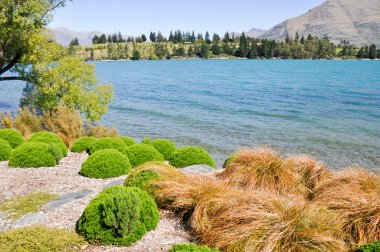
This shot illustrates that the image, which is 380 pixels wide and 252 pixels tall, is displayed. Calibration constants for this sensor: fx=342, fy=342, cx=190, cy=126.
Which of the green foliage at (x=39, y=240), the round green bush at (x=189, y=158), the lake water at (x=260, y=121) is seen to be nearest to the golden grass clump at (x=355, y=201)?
the round green bush at (x=189, y=158)

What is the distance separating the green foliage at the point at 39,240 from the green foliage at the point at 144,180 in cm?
181

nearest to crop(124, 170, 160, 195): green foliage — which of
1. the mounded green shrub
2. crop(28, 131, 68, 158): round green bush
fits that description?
the mounded green shrub

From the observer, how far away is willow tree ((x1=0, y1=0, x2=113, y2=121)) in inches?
752

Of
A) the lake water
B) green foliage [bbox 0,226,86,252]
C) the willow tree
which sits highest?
the willow tree

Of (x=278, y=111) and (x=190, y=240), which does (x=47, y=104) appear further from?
(x=278, y=111)

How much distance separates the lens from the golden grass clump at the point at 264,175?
802 cm

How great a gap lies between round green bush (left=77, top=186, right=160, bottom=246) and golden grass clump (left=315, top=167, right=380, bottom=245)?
3.61 metres

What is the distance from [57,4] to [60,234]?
19015 millimetres

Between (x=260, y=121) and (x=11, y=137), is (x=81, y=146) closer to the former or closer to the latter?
(x=11, y=137)

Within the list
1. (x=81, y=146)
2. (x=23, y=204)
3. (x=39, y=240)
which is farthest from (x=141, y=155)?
(x=39, y=240)

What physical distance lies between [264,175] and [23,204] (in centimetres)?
544

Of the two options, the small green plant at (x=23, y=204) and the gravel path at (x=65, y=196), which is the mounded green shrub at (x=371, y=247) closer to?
the gravel path at (x=65, y=196)

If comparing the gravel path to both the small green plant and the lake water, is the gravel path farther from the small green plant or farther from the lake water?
the lake water

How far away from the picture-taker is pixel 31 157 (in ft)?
34.4
